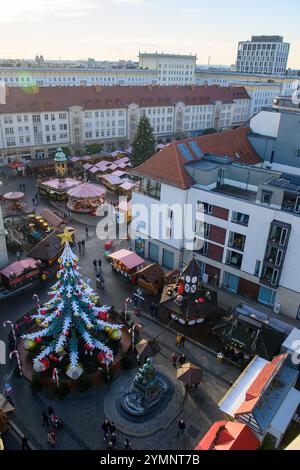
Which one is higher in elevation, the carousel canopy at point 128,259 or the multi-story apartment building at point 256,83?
the multi-story apartment building at point 256,83

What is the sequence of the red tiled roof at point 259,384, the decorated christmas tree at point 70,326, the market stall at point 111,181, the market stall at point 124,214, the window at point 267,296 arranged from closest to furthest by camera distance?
the red tiled roof at point 259,384 < the decorated christmas tree at point 70,326 < the window at point 267,296 < the market stall at point 124,214 < the market stall at point 111,181

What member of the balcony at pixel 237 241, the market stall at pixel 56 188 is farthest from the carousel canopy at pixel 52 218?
the balcony at pixel 237 241

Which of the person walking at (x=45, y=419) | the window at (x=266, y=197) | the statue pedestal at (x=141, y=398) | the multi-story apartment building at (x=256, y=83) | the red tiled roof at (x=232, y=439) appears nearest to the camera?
the red tiled roof at (x=232, y=439)

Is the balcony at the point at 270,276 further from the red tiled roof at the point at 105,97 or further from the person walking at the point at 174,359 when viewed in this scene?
the red tiled roof at the point at 105,97

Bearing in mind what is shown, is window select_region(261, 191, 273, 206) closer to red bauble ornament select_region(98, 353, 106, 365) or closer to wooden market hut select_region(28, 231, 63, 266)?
red bauble ornament select_region(98, 353, 106, 365)

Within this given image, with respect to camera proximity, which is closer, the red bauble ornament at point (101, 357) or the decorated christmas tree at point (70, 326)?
the decorated christmas tree at point (70, 326)

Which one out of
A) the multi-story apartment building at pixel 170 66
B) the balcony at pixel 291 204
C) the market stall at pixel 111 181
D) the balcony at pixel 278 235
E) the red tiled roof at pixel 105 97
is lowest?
the market stall at pixel 111 181

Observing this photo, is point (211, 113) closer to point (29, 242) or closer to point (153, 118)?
point (153, 118)
